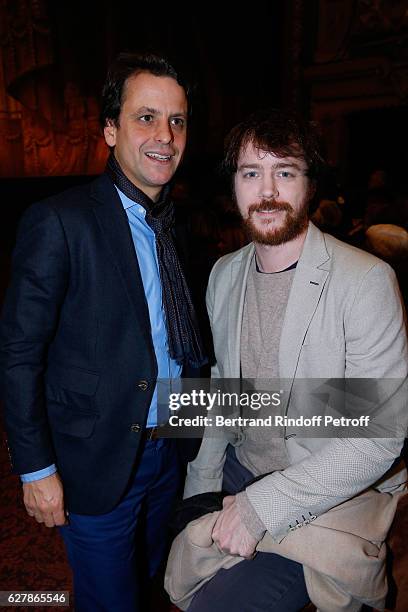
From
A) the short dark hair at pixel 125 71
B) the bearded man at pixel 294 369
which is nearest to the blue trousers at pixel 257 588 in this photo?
the bearded man at pixel 294 369

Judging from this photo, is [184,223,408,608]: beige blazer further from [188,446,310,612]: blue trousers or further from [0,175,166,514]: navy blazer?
[0,175,166,514]: navy blazer

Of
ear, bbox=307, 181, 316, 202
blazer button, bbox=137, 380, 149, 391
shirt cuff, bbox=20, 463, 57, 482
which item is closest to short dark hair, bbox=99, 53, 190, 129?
ear, bbox=307, 181, 316, 202

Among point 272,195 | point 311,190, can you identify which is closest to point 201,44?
point 311,190

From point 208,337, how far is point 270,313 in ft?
1.10

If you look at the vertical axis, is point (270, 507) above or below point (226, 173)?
below

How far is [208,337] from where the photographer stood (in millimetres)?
1783

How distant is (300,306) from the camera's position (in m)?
1.41

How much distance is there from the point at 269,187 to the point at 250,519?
1.01 metres

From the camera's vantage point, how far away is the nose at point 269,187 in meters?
1.55

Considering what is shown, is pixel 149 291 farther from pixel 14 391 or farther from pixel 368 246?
pixel 368 246

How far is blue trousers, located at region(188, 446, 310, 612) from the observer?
1.24 meters

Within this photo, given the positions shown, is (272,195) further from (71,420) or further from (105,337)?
(71,420)

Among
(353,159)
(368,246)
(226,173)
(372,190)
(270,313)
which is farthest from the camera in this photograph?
(353,159)

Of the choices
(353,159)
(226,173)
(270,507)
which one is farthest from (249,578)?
(353,159)
